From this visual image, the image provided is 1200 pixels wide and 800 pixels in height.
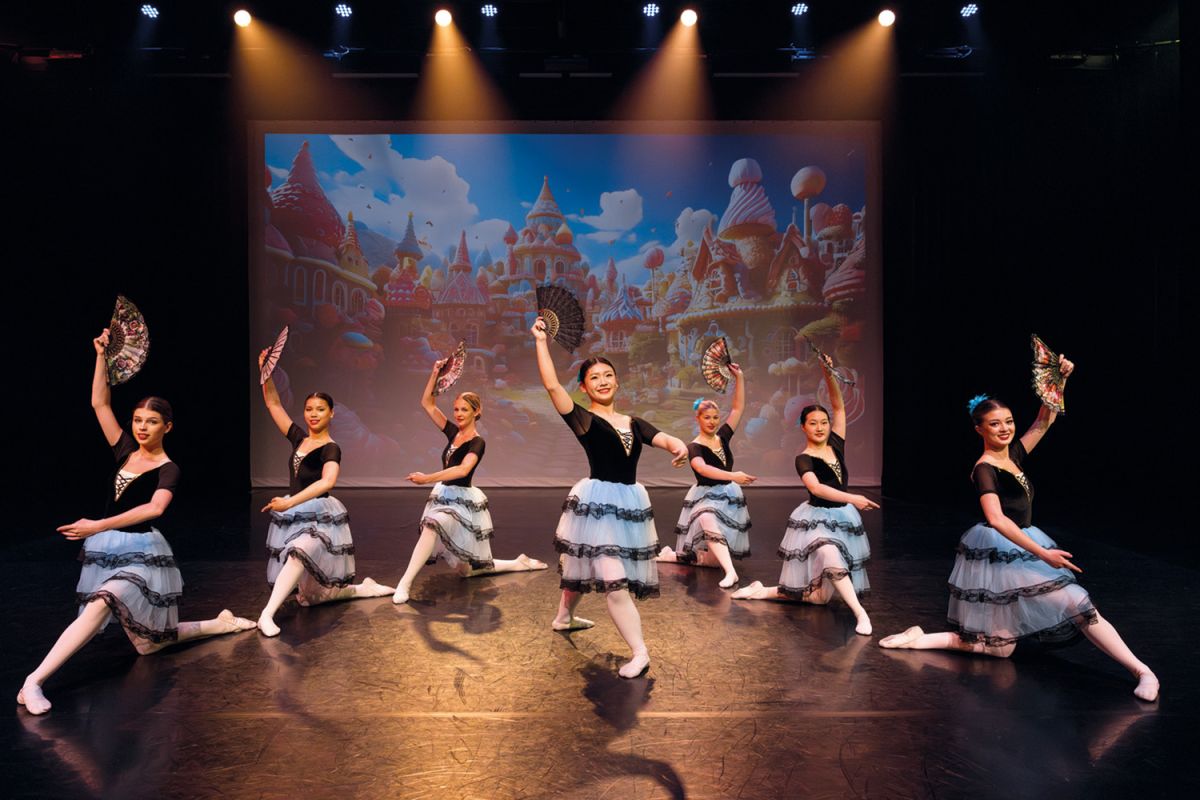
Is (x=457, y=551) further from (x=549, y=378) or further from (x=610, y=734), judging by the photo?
(x=610, y=734)

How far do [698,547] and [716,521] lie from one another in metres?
0.29

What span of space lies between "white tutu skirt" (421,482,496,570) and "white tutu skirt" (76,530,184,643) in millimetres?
1529

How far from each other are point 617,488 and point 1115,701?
6.95ft

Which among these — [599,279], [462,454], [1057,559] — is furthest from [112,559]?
[599,279]

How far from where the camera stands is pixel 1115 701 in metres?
3.19

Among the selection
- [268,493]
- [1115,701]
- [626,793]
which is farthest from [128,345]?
[268,493]

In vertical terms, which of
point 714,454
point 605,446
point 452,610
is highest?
point 605,446

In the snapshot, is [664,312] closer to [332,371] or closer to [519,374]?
[519,374]

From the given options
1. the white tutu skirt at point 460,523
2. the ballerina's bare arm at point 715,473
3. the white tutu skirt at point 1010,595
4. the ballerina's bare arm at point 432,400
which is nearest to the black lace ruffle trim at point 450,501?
the white tutu skirt at point 460,523

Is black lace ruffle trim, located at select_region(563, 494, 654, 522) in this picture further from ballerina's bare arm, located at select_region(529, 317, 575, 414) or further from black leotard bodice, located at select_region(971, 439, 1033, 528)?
black leotard bodice, located at select_region(971, 439, 1033, 528)

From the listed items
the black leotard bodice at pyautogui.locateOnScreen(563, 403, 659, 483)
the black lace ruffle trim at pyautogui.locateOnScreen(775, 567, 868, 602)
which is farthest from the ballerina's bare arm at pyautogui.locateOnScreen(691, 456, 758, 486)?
the black leotard bodice at pyautogui.locateOnScreen(563, 403, 659, 483)

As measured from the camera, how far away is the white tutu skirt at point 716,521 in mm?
5254

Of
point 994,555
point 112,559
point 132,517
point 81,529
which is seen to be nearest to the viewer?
point 81,529

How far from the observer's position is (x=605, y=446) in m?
3.60
